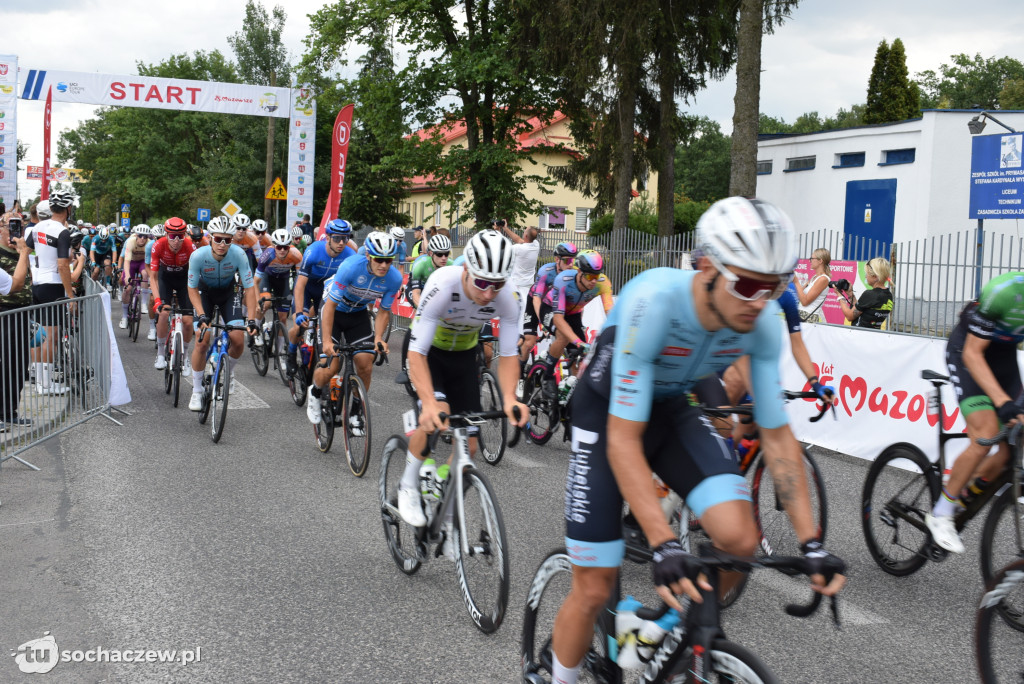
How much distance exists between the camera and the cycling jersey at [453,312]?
4953 millimetres

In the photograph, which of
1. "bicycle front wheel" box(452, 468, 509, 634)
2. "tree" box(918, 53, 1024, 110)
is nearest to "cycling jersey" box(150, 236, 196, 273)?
"bicycle front wheel" box(452, 468, 509, 634)

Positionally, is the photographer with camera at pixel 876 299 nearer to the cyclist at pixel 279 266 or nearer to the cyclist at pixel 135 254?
the cyclist at pixel 279 266

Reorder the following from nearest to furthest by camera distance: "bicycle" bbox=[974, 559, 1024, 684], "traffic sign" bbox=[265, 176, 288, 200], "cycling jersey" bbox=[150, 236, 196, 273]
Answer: "bicycle" bbox=[974, 559, 1024, 684] → "cycling jersey" bbox=[150, 236, 196, 273] → "traffic sign" bbox=[265, 176, 288, 200]

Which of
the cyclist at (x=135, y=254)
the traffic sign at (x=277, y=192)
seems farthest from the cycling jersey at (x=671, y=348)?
the traffic sign at (x=277, y=192)

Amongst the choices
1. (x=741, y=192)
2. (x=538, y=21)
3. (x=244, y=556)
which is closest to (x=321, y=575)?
(x=244, y=556)

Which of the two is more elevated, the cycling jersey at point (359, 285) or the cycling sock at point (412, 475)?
the cycling jersey at point (359, 285)

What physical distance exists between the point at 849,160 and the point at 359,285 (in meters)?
25.0

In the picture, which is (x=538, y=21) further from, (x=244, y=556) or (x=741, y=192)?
(x=244, y=556)

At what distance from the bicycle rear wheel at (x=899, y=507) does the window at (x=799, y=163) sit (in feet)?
88.9

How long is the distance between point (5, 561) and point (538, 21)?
2065cm

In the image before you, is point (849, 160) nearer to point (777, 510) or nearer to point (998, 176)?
point (998, 176)

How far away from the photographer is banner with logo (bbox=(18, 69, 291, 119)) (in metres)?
27.0

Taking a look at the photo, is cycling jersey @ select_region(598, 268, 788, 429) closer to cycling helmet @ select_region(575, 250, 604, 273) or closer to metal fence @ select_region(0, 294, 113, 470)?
cycling helmet @ select_region(575, 250, 604, 273)

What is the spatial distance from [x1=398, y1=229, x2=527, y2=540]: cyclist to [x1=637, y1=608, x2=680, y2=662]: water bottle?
5.29 feet
